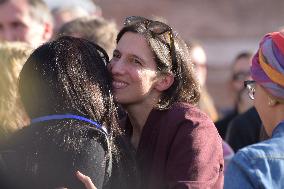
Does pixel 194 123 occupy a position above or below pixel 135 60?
below

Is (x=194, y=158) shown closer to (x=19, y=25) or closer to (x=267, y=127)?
(x=267, y=127)

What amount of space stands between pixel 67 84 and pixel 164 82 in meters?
0.61

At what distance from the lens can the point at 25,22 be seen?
5785mm

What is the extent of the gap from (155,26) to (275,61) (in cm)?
73

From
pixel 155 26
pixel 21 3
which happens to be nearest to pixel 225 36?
pixel 21 3

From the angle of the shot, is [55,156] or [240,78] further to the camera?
[240,78]

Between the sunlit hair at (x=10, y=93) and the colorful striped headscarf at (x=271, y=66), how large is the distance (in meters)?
0.99

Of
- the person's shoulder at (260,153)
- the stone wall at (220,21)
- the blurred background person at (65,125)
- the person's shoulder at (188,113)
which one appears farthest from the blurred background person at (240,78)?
the stone wall at (220,21)

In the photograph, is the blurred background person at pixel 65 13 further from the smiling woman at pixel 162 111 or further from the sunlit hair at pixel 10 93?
the smiling woman at pixel 162 111

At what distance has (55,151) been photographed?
2904 millimetres

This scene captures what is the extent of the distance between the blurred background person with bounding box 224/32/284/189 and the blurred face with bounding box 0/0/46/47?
2.81 metres

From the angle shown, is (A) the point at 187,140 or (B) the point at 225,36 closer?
(A) the point at 187,140

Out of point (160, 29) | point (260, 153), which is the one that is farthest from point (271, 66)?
point (160, 29)

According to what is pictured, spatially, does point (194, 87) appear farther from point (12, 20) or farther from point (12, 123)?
point (12, 20)
